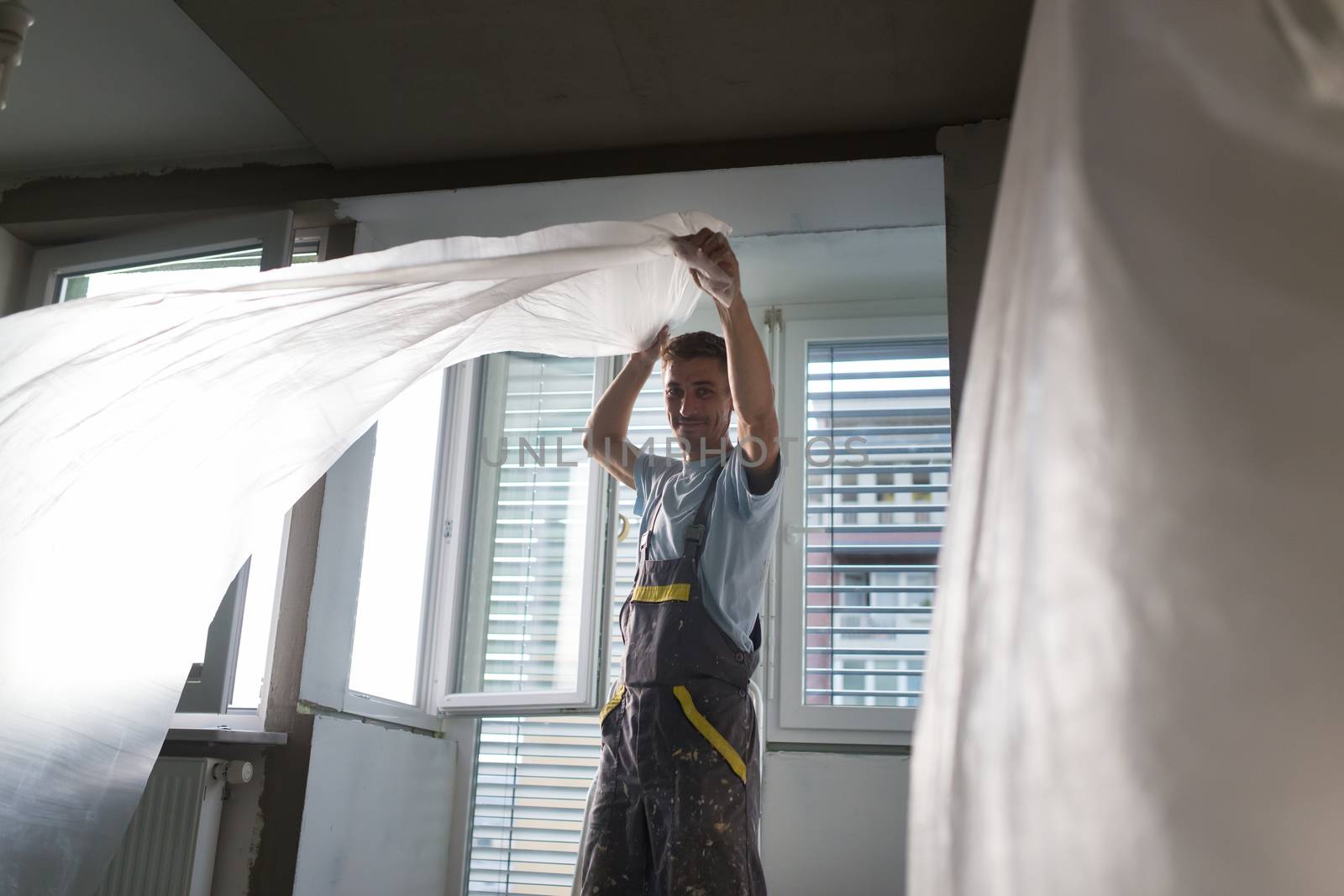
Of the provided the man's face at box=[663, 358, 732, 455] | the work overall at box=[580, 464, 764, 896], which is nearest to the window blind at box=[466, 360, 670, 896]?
the man's face at box=[663, 358, 732, 455]

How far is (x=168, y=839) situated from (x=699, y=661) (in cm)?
110

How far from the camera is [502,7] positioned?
185 cm

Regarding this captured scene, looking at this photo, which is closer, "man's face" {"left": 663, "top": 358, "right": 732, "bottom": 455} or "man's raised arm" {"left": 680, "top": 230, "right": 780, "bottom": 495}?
"man's raised arm" {"left": 680, "top": 230, "right": 780, "bottom": 495}

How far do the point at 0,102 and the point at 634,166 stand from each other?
1121mm

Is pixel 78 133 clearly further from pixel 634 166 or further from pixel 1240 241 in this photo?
pixel 1240 241

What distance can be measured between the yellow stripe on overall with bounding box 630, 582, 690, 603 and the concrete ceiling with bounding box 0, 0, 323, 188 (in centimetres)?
132

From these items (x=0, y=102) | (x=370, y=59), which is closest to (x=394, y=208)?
(x=370, y=59)

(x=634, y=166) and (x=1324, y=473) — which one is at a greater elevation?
Answer: (x=634, y=166)

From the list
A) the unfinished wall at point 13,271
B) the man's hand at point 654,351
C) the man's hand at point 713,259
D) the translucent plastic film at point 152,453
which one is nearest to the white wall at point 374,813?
the translucent plastic film at point 152,453

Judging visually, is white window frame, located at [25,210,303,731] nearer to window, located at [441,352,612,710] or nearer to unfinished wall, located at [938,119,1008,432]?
window, located at [441,352,612,710]

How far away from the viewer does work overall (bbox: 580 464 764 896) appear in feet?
5.06

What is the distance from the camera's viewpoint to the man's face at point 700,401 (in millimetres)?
1887

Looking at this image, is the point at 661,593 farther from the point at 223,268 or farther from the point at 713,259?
the point at 223,268

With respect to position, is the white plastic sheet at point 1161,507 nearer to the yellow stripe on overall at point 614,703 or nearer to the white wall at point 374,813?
the yellow stripe on overall at point 614,703
